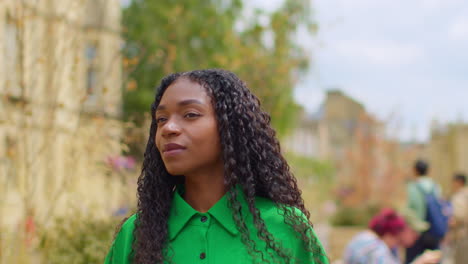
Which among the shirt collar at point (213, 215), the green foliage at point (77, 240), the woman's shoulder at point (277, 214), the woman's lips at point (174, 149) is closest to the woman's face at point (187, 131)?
the woman's lips at point (174, 149)

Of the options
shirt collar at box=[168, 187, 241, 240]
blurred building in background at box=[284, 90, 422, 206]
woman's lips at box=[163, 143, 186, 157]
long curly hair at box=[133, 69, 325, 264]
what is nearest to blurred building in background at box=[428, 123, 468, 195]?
blurred building in background at box=[284, 90, 422, 206]

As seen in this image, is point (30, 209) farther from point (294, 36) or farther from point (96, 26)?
point (96, 26)

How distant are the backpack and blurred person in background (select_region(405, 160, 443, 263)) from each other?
2 cm

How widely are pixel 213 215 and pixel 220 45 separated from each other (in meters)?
19.8

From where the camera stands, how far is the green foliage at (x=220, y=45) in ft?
36.6

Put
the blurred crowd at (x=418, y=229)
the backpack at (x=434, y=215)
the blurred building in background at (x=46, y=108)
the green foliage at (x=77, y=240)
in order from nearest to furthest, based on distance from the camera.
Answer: the green foliage at (x=77, y=240)
the blurred building in background at (x=46, y=108)
the blurred crowd at (x=418, y=229)
the backpack at (x=434, y=215)

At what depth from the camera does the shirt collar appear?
7.42ft

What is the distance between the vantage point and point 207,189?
93.1 inches

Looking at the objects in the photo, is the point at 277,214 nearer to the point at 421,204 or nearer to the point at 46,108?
the point at 46,108

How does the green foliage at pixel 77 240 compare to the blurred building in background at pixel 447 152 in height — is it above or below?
above

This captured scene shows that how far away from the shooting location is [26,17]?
5.46 metres

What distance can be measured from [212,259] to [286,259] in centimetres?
24

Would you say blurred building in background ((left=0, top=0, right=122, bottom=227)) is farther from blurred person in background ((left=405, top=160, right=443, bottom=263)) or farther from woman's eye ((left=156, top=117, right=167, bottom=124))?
blurred person in background ((left=405, top=160, right=443, bottom=263))

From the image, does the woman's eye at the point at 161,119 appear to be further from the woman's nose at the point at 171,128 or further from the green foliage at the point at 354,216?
the green foliage at the point at 354,216
